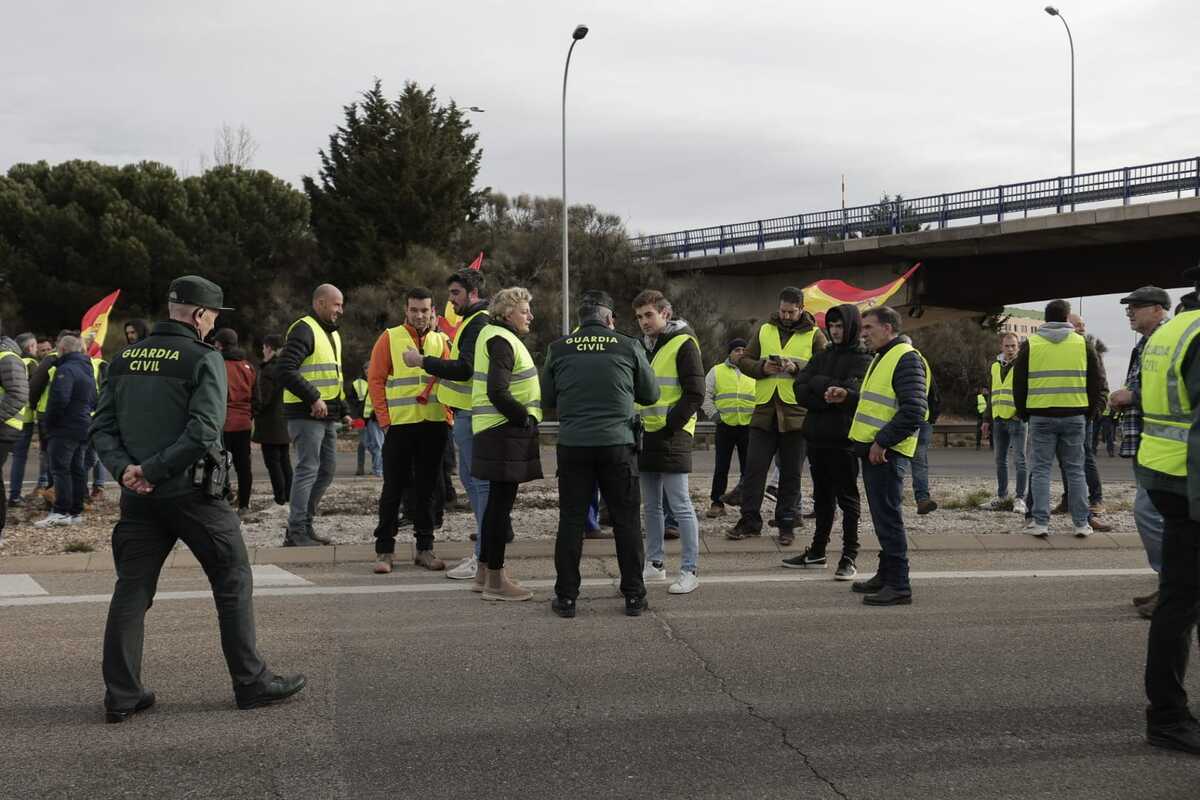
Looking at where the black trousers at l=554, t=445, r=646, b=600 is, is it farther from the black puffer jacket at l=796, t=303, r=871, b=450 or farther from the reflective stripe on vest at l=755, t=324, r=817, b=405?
the reflective stripe on vest at l=755, t=324, r=817, b=405

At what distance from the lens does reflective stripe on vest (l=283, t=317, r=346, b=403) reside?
884cm

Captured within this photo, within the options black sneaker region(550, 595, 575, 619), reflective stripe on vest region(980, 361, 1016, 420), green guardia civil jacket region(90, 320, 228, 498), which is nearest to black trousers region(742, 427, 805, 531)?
black sneaker region(550, 595, 575, 619)

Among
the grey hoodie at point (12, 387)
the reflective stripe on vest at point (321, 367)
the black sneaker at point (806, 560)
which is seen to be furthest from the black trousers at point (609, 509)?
the grey hoodie at point (12, 387)

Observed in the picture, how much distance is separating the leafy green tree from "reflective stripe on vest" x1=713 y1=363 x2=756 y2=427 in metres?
30.2

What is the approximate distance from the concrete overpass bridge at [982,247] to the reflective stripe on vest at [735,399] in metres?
22.5

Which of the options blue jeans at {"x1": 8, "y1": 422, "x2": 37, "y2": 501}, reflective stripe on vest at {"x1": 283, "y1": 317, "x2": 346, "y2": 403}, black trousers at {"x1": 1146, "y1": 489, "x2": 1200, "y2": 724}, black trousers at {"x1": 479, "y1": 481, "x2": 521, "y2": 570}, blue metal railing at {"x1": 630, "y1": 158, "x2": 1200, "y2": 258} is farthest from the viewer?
blue metal railing at {"x1": 630, "y1": 158, "x2": 1200, "y2": 258}

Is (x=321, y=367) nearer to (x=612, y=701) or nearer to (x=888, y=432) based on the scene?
(x=888, y=432)

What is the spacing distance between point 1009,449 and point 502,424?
7583 millimetres

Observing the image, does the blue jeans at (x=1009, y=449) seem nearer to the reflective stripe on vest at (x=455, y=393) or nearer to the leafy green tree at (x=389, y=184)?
the reflective stripe on vest at (x=455, y=393)

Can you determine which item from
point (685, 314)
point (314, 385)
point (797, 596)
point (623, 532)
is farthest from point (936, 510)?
point (685, 314)

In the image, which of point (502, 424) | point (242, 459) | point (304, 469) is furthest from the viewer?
point (242, 459)

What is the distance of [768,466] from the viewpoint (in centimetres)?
957

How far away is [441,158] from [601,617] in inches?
1437

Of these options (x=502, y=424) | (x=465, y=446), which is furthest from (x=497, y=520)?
(x=465, y=446)
